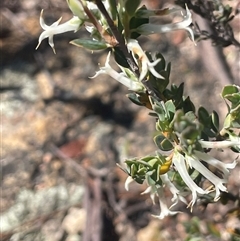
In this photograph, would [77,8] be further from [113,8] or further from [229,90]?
[229,90]

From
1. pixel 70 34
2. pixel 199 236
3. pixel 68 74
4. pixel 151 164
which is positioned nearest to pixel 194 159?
pixel 151 164

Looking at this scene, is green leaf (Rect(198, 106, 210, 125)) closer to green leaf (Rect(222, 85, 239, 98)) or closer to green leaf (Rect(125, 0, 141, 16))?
green leaf (Rect(222, 85, 239, 98))

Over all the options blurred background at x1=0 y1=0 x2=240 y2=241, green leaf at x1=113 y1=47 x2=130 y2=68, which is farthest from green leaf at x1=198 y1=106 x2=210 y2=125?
blurred background at x1=0 y1=0 x2=240 y2=241

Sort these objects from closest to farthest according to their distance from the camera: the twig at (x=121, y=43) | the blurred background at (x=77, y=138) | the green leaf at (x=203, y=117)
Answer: the twig at (x=121, y=43)
the green leaf at (x=203, y=117)
the blurred background at (x=77, y=138)

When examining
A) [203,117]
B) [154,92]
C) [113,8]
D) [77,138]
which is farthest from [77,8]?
[77,138]

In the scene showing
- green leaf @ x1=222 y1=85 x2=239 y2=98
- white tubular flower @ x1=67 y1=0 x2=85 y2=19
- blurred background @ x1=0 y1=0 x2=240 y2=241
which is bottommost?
blurred background @ x1=0 y1=0 x2=240 y2=241

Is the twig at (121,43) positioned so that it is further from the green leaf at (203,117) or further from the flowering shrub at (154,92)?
the green leaf at (203,117)

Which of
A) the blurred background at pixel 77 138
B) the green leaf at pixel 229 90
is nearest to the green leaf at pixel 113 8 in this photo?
the green leaf at pixel 229 90
